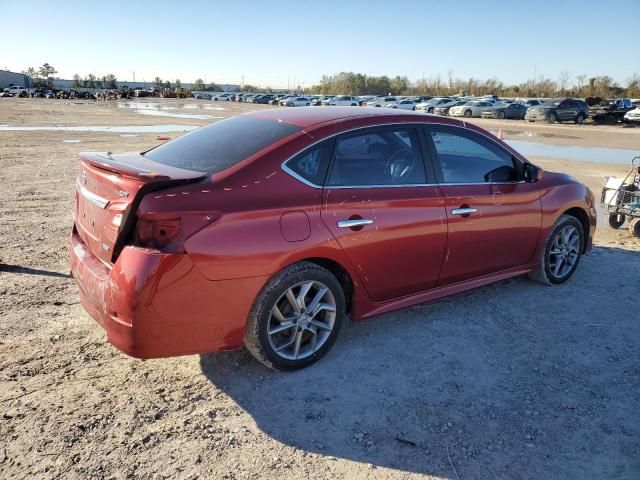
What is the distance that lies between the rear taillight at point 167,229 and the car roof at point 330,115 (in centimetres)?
118

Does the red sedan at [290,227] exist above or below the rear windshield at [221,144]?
below

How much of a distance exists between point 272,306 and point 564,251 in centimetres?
340

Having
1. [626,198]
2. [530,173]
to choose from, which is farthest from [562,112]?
[530,173]

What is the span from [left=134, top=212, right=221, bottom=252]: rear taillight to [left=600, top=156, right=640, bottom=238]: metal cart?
Answer: 6.53 m

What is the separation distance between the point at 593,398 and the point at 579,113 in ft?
129

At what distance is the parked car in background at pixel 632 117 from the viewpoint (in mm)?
36188

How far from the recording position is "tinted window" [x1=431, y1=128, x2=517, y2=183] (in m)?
4.34

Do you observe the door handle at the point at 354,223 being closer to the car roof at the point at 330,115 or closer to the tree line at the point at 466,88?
the car roof at the point at 330,115

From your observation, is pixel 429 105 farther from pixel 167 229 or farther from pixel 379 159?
pixel 167 229

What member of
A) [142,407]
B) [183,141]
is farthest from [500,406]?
[183,141]

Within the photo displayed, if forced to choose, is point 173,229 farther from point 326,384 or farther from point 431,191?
point 431,191

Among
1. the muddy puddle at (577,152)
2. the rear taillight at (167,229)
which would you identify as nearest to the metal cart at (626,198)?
the rear taillight at (167,229)

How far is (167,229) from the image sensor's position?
3.00 m

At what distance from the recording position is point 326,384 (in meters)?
3.48
